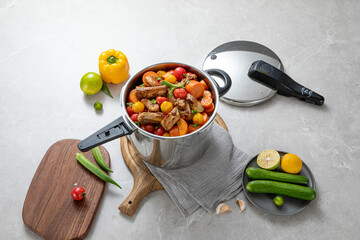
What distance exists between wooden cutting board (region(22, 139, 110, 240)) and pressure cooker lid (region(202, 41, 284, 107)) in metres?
0.87

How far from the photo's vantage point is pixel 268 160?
1.84m

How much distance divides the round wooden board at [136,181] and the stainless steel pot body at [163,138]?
65mm

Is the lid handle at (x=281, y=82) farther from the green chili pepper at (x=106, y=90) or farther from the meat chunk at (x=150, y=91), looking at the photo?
the green chili pepper at (x=106, y=90)

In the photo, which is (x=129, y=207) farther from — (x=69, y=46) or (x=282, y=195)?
(x=69, y=46)

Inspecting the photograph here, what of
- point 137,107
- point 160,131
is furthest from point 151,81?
point 160,131

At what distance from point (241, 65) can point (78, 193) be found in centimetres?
126

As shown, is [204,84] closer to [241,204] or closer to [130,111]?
[130,111]

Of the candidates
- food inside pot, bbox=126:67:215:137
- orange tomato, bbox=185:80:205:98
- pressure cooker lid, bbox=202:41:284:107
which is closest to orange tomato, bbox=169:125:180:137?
food inside pot, bbox=126:67:215:137

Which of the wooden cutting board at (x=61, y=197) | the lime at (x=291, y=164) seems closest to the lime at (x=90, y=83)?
the wooden cutting board at (x=61, y=197)

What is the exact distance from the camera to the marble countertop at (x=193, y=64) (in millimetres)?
1794

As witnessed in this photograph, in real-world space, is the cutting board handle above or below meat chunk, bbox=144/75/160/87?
below

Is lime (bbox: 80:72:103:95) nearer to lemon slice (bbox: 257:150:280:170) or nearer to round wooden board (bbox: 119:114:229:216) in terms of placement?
round wooden board (bbox: 119:114:229:216)

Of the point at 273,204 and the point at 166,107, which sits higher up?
the point at 166,107

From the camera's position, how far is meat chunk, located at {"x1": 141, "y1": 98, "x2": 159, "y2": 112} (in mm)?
1654
